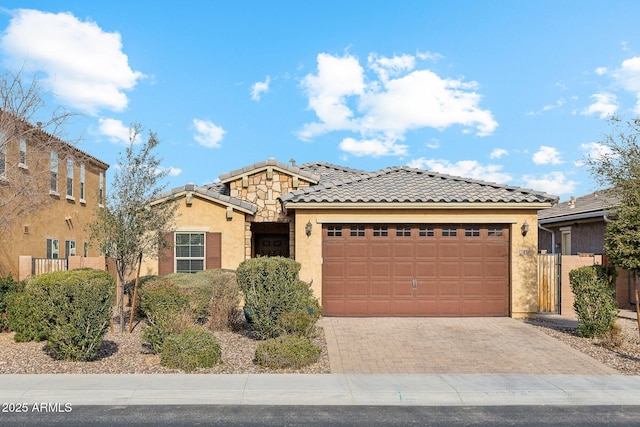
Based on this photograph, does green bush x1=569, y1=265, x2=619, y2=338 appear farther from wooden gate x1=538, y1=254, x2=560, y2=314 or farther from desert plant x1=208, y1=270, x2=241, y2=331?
desert plant x1=208, y1=270, x2=241, y2=331

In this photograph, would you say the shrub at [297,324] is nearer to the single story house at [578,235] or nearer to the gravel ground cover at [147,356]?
the gravel ground cover at [147,356]

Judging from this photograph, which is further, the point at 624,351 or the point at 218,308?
the point at 218,308

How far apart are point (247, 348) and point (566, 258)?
33.6 ft

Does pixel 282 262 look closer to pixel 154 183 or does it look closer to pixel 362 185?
pixel 154 183

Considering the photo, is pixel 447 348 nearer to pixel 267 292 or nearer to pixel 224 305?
pixel 267 292

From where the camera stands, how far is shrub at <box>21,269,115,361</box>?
394 inches

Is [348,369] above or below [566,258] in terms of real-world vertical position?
below

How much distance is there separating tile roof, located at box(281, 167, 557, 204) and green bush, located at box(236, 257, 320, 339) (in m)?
3.88

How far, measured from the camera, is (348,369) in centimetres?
989

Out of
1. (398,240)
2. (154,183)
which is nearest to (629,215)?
(398,240)

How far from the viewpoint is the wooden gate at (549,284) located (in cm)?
1619

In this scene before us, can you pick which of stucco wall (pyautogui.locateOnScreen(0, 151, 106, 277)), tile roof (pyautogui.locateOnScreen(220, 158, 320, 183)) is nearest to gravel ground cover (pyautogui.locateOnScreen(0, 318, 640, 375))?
stucco wall (pyautogui.locateOnScreen(0, 151, 106, 277))

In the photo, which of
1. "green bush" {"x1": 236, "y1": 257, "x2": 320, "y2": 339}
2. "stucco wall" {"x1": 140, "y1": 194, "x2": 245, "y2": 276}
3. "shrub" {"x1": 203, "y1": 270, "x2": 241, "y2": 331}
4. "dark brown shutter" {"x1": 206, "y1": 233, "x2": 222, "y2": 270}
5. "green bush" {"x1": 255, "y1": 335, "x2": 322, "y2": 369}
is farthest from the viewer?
"stucco wall" {"x1": 140, "y1": 194, "x2": 245, "y2": 276}

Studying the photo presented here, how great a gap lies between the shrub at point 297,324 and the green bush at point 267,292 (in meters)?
0.26
